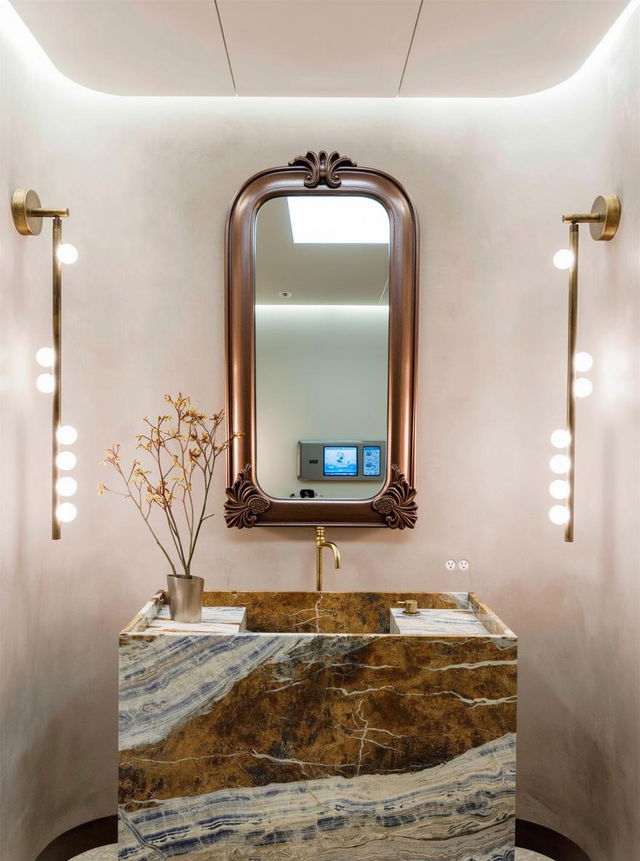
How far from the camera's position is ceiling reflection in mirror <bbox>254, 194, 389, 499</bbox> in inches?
81.7

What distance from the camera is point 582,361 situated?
1943mm

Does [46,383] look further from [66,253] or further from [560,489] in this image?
[560,489]

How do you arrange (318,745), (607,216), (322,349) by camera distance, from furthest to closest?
1. (322,349)
2. (607,216)
3. (318,745)

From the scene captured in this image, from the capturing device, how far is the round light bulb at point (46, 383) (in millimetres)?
1915

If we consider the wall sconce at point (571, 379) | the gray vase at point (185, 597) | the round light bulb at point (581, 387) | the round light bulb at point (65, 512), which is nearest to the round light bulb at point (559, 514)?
the wall sconce at point (571, 379)

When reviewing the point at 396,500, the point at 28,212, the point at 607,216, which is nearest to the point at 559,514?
the point at 396,500

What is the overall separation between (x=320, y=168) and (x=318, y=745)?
1.64 meters

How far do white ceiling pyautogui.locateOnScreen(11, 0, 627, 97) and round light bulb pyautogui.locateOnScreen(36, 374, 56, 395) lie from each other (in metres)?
0.92

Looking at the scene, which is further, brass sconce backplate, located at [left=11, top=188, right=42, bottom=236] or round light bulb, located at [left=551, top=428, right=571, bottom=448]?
round light bulb, located at [left=551, top=428, right=571, bottom=448]

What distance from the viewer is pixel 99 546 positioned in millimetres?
2152

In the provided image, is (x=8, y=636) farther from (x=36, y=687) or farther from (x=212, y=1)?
(x=212, y=1)

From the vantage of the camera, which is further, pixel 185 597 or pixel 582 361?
pixel 582 361

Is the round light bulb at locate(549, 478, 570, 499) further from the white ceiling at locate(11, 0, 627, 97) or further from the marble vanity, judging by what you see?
the white ceiling at locate(11, 0, 627, 97)

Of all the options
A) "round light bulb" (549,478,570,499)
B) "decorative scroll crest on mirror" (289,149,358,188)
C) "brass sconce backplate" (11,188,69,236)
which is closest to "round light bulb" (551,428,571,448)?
"round light bulb" (549,478,570,499)
